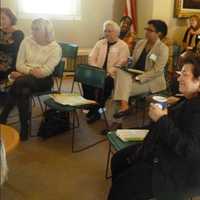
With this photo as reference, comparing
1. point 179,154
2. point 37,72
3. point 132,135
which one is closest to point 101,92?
point 37,72

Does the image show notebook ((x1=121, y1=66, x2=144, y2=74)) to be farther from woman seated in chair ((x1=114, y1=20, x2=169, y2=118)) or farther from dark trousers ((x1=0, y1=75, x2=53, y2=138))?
dark trousers ((x1=0, y1=75, x2=53, y2=138))

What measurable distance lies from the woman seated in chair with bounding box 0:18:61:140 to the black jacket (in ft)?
6.06

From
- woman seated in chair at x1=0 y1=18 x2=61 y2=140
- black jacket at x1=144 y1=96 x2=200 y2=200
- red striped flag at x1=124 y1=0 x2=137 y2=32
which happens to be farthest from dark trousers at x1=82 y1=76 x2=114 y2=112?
red striped flag at x1=124 y1=0 x2=137 y2=32

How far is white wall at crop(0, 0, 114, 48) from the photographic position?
19.6 feet

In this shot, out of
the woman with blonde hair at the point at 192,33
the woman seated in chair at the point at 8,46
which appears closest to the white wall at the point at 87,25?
the woman with blonde hair at the point at 192,33

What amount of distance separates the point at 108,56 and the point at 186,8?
2498mm

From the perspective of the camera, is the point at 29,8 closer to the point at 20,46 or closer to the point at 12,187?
the point at 20,46

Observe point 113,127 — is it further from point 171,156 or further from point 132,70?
point 171,156

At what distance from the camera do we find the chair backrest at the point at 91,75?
132 inches

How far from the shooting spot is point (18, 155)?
10.2ft

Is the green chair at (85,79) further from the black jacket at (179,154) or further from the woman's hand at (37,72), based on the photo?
the black jacket at (179,154)

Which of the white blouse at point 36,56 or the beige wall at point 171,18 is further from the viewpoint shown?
the beige wall at point 171,18

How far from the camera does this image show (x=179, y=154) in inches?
68.9

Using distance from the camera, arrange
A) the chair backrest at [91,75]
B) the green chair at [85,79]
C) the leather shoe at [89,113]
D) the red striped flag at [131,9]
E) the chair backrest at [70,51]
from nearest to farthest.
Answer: the green chair at [85,79] < the chair backrest at [91,75] < the leather shoe at [89,113] < the chair backrest at [70,51] < the red striped flag at [131,9]
